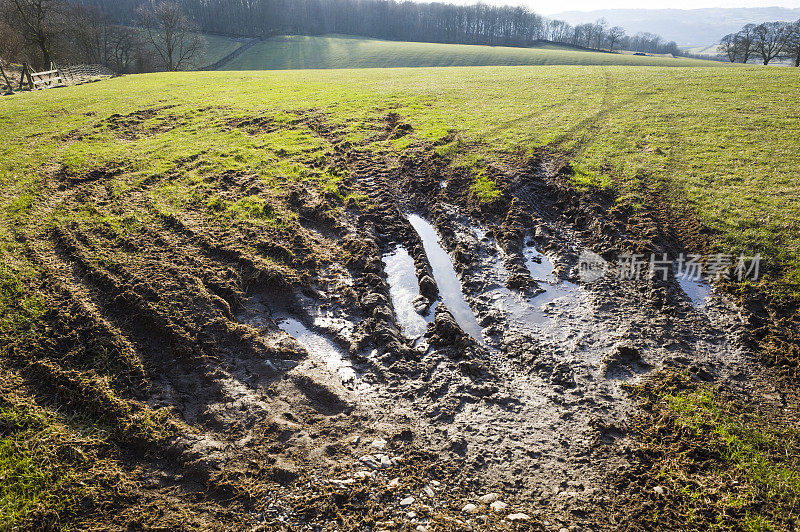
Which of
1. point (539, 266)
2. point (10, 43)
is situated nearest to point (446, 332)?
point (539, 266)

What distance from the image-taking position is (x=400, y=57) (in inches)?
2785

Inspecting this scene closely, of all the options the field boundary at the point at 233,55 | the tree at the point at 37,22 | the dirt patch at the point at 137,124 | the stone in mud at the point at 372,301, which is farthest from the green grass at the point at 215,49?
the stone in mud at the point at 372,301

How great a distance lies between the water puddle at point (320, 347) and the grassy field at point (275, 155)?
2.61 meters

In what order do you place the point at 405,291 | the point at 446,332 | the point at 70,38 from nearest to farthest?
the point at 446,332, the point at 405,291, the point at 70,38

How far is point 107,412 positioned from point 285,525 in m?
3.13

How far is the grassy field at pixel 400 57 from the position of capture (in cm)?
6581

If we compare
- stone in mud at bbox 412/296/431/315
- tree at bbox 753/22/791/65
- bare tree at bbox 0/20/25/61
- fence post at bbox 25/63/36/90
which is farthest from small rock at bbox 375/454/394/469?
tree at bbox 753/22/791/65

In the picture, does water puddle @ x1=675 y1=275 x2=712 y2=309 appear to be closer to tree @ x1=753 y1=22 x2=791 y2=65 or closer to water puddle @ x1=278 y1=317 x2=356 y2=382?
water puddle @ x1=278 y1=317 x2=356 y2=382

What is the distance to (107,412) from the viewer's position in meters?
5.63

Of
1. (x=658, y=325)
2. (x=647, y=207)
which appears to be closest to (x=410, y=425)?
(x=658, y=325)

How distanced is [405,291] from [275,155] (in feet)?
27.9

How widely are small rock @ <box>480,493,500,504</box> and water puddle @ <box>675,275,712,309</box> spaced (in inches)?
245

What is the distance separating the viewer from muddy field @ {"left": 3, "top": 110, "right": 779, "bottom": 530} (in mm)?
5156

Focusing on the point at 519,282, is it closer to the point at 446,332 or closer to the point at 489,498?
the point at 446,332
